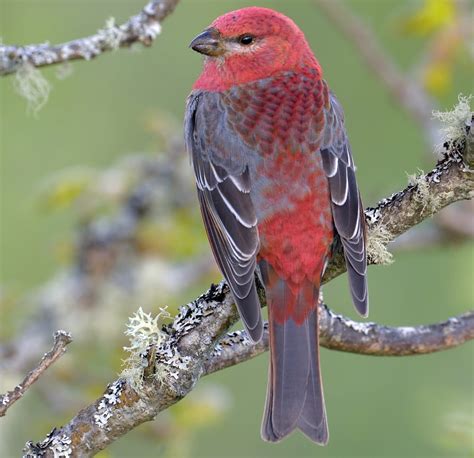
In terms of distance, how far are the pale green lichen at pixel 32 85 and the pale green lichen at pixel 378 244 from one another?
1186 mm

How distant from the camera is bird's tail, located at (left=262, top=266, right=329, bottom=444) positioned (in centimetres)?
330

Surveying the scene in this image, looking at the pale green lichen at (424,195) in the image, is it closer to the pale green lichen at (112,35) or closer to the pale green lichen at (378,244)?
the pale green lichen at (378,244)

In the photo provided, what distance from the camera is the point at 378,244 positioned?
3.24 m

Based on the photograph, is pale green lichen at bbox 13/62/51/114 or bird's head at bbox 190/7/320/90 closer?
pale green lichen at bbox 13/62/51/114

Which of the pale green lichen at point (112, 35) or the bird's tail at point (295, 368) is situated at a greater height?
the pale green lichen at point (112, 35)

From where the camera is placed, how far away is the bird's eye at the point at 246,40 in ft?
13.9

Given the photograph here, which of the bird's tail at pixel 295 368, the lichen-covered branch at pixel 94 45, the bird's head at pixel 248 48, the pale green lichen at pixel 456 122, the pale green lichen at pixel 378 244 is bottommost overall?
the bird's tail at pixel 295 368

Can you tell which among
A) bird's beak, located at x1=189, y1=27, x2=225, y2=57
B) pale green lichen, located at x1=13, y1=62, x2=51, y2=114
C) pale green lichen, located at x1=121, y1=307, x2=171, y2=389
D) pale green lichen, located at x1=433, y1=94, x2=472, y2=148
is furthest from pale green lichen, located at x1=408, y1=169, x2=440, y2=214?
bird's beak, located at x1=189, y1=27, x2=225, y2=57

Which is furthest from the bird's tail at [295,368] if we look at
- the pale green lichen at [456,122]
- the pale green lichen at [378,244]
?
the pale green lichen at [456,122]

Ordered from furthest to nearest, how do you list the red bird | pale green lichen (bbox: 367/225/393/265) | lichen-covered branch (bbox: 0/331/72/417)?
1. the red bird
2. pale green lichen (bbox: 367/225/393/265)
3. lichen-covered branch (bbox: 0/331/72/417)

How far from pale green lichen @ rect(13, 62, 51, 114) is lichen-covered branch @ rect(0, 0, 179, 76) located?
33mm

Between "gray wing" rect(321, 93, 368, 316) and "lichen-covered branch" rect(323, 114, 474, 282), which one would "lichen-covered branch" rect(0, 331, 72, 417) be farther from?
"gray wing" rect(321, 93, 368, 316)

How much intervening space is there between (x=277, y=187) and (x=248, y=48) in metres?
0.86

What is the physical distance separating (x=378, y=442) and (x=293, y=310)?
3491 mm
